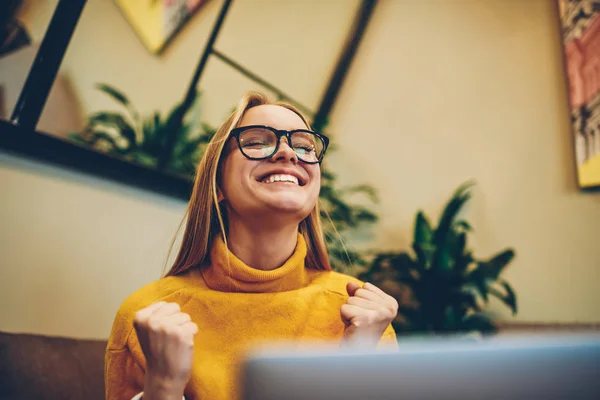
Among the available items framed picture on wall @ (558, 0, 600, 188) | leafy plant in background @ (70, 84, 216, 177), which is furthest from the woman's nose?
framed picture on wall @ (558, 0, 600, 188)

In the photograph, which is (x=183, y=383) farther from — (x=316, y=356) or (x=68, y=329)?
(x=68, y=329)

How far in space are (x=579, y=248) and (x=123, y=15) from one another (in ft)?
8.62

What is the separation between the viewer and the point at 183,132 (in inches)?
73.1

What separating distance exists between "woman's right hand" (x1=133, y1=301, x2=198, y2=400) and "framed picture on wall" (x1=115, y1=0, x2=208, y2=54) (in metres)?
1.96

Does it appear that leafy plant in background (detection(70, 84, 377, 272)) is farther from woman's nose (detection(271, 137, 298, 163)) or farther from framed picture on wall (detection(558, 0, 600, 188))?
framed picture on wall (detection(558, 0, 600, 188))

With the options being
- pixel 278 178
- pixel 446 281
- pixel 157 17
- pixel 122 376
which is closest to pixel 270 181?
pixel 278 178

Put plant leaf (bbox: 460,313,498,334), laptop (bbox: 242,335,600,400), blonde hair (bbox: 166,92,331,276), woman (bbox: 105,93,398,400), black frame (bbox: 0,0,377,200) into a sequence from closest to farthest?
1. laptop (bbox: 242,335,600,400)
2. woman (bbox: 105,93,398,400)
3. blonde hair (bbox: 166,92,331,276)
4. black frame (bbox: 0,0,377,200)
5. plant leaf (bbox: 460,313,498,334)

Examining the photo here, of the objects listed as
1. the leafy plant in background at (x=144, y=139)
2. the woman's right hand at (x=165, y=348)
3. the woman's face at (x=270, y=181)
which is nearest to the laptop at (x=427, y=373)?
the woman's right hand at (x=165, y=348)

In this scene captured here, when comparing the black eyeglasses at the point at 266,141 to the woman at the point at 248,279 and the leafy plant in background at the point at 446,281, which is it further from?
the leafy plant in background at the point at 446,281

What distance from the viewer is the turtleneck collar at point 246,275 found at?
76cm

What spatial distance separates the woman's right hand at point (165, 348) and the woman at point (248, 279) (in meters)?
0.11

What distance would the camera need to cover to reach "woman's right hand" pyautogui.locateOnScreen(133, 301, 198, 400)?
55cm

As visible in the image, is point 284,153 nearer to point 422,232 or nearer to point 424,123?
point 422,232

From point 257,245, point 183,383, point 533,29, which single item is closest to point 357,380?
point 183,383
